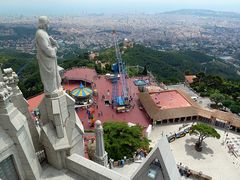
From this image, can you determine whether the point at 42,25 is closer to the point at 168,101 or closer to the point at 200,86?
the point at 168,101

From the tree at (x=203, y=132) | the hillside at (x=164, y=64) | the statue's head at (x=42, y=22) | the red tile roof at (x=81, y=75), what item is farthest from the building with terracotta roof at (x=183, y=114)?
the hillside at (x=164, y=64)

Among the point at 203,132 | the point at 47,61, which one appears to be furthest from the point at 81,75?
the point at 47,61

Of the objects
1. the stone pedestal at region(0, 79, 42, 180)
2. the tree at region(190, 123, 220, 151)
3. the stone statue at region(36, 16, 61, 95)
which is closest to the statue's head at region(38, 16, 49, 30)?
the stone statue at region(36, 16, 61, 95)

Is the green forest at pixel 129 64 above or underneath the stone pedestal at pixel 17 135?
underneath

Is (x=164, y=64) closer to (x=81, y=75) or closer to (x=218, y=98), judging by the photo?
(x=81, y=75)

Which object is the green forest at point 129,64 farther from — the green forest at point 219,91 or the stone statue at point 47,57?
the stone statue at point 47,57

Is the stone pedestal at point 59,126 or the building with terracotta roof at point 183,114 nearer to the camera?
the stone pedestal at point 59,126

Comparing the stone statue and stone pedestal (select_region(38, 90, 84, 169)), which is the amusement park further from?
the stone statue
